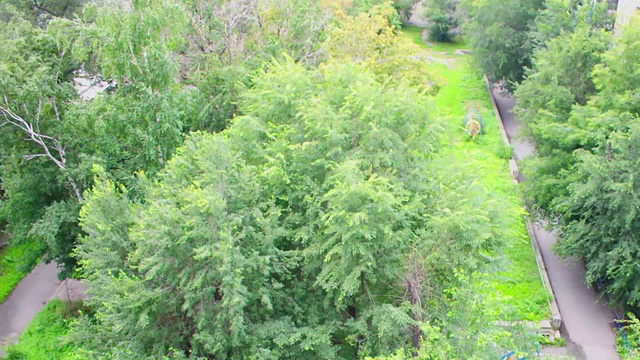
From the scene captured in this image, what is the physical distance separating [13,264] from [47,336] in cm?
607

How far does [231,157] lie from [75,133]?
25.5ft

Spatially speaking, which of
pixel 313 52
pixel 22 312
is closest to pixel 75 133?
pixel 22 312

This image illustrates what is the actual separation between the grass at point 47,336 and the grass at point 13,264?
205 centimetres

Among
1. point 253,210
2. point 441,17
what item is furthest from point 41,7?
point 441,17

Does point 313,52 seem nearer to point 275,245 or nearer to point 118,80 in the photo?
point 118,80

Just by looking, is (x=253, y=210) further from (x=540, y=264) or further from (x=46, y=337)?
(x=540, y=264)

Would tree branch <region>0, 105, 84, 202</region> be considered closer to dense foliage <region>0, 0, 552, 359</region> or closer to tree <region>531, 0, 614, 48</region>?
dense foliage <region>0, 0, 552, 359</region>

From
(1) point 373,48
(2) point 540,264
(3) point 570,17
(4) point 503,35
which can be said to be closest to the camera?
(2) point 540,264

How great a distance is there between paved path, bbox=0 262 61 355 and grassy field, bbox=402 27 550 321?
17.9 metres

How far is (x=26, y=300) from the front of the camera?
72.9ft

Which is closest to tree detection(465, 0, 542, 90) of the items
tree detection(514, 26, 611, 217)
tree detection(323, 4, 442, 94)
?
tree detection(514, 26, 611, 217)

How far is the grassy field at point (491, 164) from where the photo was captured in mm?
15359

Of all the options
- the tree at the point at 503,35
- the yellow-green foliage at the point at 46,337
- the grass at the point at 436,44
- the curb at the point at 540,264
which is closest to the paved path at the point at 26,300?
the yellow-green foliage at the point at 46,337

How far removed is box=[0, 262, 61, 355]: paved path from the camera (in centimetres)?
2075
